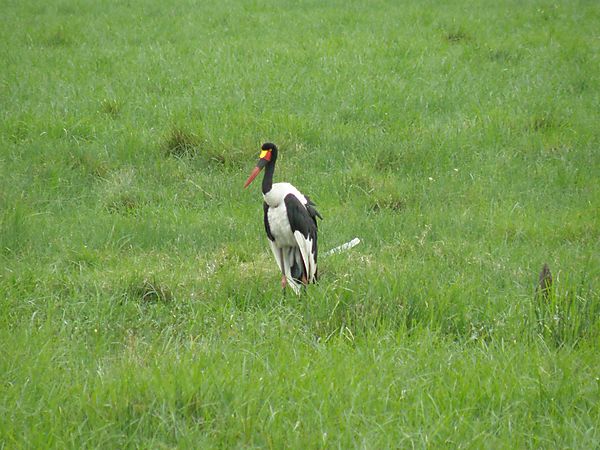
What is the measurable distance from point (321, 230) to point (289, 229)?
111 cm

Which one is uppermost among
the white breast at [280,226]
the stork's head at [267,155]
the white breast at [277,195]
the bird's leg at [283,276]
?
the stork's head at [267,155]

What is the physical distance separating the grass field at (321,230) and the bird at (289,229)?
20 cm

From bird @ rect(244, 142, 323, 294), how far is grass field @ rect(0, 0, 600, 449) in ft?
0.67

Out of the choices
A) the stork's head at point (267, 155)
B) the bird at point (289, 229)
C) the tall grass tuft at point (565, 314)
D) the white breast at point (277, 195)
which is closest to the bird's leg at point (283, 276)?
the bird at point (289, 229)

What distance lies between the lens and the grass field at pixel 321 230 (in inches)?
154

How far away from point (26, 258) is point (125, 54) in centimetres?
628

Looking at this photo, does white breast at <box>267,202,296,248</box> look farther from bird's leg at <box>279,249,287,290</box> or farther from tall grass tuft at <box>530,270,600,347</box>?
tall grass tuft at <box>530,270,600,347</box>

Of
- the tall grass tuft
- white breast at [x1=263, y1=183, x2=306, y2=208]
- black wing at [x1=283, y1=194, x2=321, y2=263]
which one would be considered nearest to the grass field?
the tall grass tuft

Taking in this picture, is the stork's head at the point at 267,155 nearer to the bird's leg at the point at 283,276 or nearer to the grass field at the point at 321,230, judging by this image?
the bird's leg at the point at 283,276

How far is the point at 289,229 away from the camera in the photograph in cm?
600

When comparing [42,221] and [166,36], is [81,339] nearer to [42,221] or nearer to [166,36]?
[42,221]

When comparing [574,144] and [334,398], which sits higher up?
[334,398]

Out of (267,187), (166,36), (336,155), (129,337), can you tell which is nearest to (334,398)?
(129,337)

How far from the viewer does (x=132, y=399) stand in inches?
152
